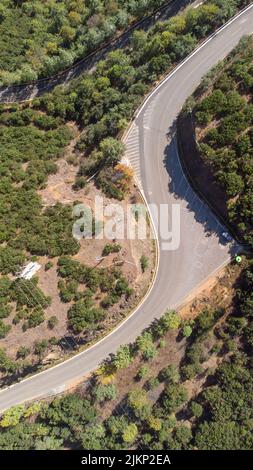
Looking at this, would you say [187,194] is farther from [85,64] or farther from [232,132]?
[85,64]

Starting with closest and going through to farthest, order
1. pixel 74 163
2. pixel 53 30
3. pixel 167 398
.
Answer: pixel 167 398
pixel 74 163
pixel 53 30

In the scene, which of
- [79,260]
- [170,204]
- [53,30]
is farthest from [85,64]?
[79,260]

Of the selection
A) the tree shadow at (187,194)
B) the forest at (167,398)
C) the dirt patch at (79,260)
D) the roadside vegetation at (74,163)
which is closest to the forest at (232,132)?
the tree shadow at (187,194)

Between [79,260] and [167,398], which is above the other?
[79,260]

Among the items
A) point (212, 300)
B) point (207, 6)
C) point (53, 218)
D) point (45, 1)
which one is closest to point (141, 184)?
point (53, 218)

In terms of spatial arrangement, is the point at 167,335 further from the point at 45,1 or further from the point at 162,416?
the point at 45,1

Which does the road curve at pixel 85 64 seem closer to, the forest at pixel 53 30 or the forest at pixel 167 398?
the forest at pixel 53 30
